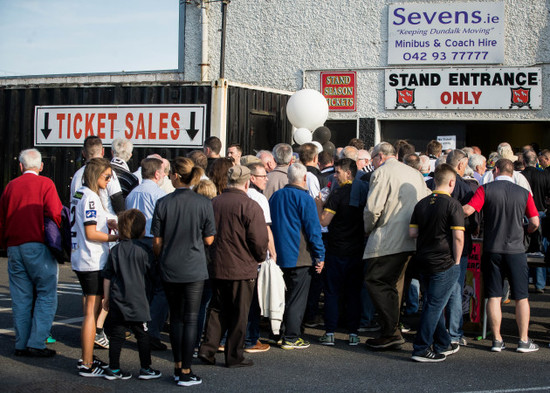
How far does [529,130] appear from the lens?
16.7 meters

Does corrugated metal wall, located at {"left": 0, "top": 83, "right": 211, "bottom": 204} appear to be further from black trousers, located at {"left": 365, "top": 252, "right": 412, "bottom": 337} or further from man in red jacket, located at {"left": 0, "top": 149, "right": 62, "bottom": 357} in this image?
black trousers, located at {"left": 365, "top": 252, "right": 412, "bottom": 337}

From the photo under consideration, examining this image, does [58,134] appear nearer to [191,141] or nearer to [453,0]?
[191,141]

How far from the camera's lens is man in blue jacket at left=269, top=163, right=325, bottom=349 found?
24.0 ft

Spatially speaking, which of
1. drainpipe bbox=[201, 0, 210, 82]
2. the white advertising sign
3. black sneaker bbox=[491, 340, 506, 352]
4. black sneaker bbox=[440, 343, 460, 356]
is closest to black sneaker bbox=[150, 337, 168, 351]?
black sneaker bbox=[440, 343, 460, 356]

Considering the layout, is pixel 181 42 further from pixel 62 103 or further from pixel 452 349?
pixel 452 349

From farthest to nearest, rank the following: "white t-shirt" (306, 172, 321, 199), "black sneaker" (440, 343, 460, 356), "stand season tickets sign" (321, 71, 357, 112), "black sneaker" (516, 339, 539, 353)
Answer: "stand season tickets sign" (321, 71, 357, 112), "white t-shirt" (306, 172, 321, 199), "black sneaker" (516, 339, 539, 353), "black sneaker" (440, 343, 460, 356)

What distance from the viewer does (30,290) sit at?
6.95 meters

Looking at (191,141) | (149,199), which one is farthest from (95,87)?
(149,199)

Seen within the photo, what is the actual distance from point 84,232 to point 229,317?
146 cm

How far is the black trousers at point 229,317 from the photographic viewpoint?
655 centimetres

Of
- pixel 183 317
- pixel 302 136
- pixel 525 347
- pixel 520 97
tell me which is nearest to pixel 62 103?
pixel 302 136

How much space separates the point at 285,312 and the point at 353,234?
3.40 ft

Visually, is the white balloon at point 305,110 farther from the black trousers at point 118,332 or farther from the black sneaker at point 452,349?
the black trousers at point 118,332

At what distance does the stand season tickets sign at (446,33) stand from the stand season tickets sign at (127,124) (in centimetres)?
536
